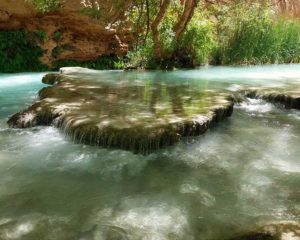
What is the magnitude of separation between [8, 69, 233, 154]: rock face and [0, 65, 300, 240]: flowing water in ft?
0.53

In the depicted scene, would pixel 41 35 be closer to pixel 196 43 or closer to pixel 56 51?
pixel 56 51

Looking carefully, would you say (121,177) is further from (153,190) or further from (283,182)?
(283,182)

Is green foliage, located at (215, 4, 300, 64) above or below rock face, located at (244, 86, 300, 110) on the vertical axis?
above

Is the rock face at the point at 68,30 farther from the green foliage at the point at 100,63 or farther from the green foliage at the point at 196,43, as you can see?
the green foliage at the point at 196,43

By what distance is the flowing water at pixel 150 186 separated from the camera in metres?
3.38

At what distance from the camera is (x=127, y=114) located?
5.87m

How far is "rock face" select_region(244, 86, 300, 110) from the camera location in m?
7.45

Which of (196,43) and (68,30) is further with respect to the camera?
(68,30)

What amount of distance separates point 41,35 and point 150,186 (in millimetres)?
11974

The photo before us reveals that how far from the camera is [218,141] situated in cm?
565

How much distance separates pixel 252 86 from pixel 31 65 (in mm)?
8997

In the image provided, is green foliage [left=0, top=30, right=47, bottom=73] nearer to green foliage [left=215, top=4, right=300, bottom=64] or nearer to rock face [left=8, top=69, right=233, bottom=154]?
rock face [left=8, top=69, right=233, bottom=154]

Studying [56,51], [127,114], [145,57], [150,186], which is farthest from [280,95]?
[56,51]

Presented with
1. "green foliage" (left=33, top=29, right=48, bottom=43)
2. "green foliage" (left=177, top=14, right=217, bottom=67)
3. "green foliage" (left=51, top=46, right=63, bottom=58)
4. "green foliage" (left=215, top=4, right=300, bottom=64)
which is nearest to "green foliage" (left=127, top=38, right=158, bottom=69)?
"green foliage" (left=177, top=14, right=217, bottom=67)
